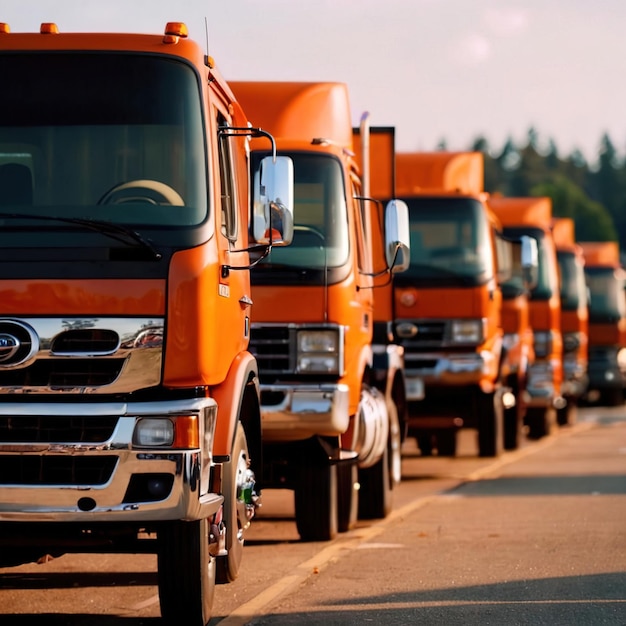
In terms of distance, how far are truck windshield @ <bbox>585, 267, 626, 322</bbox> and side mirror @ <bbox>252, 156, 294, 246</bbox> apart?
2920 centimetres

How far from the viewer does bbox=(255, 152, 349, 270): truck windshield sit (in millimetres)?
11625

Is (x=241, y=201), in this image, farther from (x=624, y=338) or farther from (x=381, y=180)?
(x=624, y=338)

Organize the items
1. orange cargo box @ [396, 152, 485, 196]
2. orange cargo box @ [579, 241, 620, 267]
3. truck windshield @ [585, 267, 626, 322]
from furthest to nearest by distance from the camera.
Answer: orange cargo box @ [579, 241, 620, 267] < truck windshield @ [585, 267, 626, 322] < orange cargo box @ [396, 152, 485, 196]

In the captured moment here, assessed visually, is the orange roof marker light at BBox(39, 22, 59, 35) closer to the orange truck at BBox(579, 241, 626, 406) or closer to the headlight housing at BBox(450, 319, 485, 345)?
the headlight housing at BBox(450, 319, 485, 345)

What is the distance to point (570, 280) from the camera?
3038 cm

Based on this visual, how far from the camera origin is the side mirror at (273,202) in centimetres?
835

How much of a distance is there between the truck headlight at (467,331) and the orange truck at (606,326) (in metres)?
18.8

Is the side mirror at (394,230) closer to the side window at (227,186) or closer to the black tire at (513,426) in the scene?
the side window at (227,186)

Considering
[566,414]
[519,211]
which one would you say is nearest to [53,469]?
[519,211]

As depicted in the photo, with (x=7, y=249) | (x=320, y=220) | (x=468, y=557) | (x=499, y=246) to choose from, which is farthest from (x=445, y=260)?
(x=7, y=249)

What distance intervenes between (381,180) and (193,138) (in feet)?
20.8

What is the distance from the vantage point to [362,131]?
43.3 feet

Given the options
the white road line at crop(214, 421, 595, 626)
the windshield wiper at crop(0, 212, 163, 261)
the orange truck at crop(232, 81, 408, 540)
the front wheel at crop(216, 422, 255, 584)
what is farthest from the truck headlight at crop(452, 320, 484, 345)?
the windshield wiper at crop(0, 212, 163, 261)

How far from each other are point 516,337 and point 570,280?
8234mm
